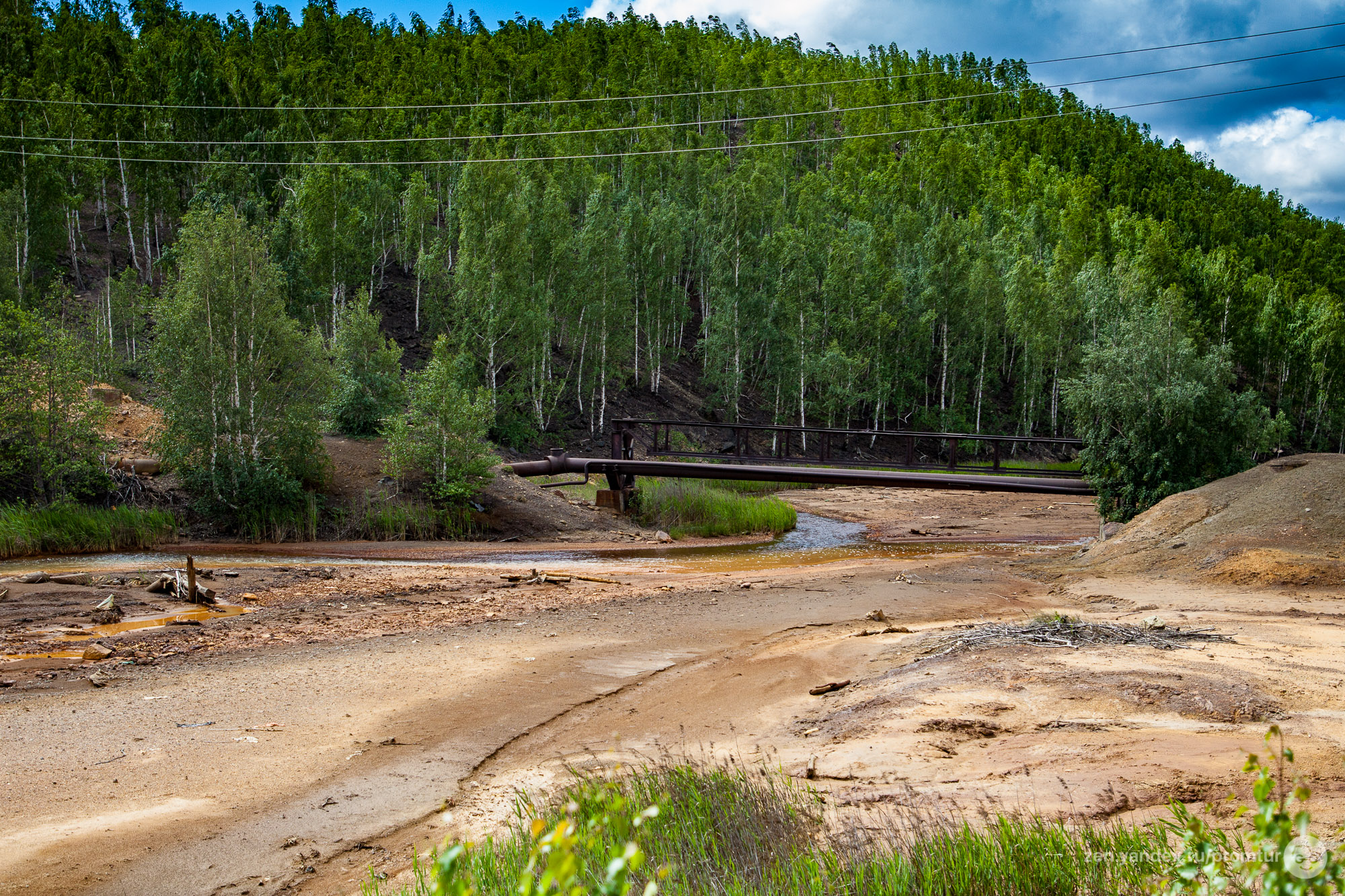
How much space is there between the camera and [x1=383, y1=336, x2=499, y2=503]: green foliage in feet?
76.6

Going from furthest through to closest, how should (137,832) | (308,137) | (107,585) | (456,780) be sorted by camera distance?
(308,137), (107,585), (456,780), (137,832)

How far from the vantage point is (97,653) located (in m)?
→ 10.2

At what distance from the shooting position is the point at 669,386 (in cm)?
5300

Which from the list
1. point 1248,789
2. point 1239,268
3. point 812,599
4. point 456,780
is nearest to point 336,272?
point 812,599

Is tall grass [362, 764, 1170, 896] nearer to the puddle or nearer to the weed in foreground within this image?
the weed in foreground

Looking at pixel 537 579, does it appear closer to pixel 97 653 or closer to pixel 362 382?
pixel 97 653

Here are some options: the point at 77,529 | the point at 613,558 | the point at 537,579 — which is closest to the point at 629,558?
the point at 613,558

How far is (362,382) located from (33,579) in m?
13.8

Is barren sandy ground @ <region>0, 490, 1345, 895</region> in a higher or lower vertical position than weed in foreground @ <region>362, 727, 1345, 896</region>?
lower

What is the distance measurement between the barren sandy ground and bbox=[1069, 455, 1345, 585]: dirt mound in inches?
34.4

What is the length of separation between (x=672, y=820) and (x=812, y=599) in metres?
9.81

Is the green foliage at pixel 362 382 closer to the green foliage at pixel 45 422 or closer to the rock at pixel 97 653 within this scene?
the green foliage at pixel 45 422

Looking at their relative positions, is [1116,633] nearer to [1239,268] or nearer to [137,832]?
[137,832]

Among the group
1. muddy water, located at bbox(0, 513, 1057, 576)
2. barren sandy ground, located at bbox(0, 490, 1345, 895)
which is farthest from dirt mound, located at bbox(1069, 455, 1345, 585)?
muddy water, located at bbox(0, 513, 1057, 576)
